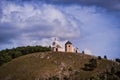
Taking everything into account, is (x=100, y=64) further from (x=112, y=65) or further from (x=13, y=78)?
(x=13, y=78)

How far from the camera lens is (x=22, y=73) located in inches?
7407

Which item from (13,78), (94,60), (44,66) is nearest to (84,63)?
(94,60)

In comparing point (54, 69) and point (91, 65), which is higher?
point (91, 65)

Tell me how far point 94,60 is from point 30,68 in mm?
28087

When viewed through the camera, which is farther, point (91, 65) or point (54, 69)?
point (91, 65)

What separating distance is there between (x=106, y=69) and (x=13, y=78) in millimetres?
38895

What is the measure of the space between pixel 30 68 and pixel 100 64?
30476mm

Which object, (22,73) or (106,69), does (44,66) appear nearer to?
(22,73)

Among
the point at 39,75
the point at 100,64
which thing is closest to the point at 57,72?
the point at 39,75

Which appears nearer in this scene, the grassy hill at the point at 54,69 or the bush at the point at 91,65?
the grassy hill at the point at 54,69

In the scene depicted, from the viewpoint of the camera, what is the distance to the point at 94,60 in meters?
194

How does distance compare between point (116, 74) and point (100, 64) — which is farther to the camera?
point (100, 64)

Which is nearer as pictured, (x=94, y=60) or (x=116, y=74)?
(x=116, y=74)

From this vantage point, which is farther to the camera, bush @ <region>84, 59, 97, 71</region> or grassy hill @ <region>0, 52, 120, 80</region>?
bush @ <region>84, 59, 97, 71</region>
